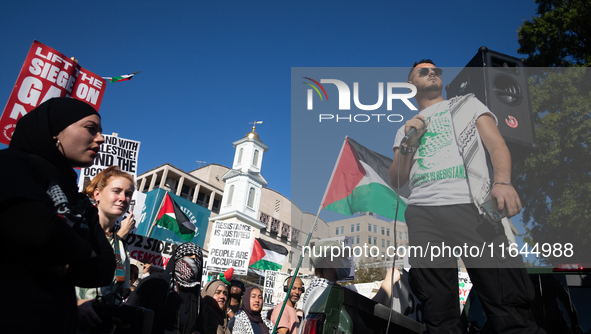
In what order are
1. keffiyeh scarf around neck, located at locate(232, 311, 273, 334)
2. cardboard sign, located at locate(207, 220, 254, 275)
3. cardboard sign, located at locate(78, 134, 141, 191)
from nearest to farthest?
1. keffiyeh scarf around neck, located at locate(232, 311, 273, 334)
2. cardboard sign, located at locate(78, 134, 141, 191)
3. cardboard sign, located at locate(207, 220, 254, 275)

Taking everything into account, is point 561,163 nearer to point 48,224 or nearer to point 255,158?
point 48,224

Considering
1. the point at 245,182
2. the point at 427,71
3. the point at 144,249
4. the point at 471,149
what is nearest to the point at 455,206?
the point at 471,149

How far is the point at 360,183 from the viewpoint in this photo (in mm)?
2436

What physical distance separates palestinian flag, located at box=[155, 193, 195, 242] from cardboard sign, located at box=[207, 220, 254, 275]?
89cm

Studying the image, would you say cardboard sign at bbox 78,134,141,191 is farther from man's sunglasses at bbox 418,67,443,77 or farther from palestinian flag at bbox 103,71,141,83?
man's sunglasses at bbox 418,67,443,77

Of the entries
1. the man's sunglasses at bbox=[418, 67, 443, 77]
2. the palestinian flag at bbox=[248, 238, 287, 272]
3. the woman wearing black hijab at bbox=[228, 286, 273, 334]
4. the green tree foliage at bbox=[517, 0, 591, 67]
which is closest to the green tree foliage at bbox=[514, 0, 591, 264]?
the man's sunglasses at bbox=[418, 67, 443, 77]

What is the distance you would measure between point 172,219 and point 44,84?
5.87m

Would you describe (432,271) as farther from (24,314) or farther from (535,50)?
(535,50)

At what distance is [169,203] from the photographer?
37.2 feet

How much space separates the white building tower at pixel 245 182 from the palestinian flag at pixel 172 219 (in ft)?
97.8

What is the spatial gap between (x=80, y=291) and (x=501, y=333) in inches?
89.4

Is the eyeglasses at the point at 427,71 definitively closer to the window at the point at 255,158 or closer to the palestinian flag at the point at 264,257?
the palestinian flag at the point at 264,257

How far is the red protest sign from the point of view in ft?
18.9

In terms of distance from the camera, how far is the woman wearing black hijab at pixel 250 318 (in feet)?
14.8
